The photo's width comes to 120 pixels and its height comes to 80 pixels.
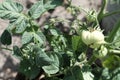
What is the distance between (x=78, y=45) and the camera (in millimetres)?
1451

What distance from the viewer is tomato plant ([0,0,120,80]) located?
1295mm


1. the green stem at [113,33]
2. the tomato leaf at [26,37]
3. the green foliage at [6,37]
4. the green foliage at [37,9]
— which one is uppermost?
the green foliage at [37,9]

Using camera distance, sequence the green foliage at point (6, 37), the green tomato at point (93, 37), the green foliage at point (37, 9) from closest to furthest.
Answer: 1. the green tomato at point (93, 37)
2. the green foliage at point (37, 9)
3. the green foliage at point (6, 37)

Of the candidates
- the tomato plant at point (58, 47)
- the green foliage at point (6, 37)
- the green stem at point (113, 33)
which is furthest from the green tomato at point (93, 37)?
the green foliage at point (6, 37)

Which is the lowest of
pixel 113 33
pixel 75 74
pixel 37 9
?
pixel 75 74

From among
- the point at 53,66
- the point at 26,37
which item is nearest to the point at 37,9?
the point at 26,37

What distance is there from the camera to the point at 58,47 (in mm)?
1555

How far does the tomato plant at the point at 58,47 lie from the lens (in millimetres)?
1295

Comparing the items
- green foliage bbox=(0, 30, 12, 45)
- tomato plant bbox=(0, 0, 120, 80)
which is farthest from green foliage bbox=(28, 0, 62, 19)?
green foliage bbox=(0, 30, 12, 45)

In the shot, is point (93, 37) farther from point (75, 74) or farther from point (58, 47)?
point (58, 47)

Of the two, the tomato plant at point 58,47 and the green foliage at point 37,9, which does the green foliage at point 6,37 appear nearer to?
the tomato plant at point 58,47

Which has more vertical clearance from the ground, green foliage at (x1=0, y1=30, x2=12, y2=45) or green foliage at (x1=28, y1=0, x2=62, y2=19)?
green foliage at (x1=28, y1=0, x2=62, y2=19)

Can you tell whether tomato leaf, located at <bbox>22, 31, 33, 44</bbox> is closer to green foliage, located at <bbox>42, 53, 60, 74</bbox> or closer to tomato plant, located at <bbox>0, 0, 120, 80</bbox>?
tomato plant, located at <bbox>0, 0, 120, 80</bbox>

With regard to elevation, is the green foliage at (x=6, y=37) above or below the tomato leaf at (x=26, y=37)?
below
